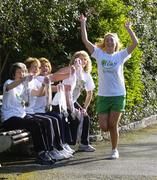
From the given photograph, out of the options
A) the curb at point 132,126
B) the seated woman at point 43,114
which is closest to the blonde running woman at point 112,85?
the seated woman at point 43,114

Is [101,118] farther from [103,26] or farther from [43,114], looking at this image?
[103,26]

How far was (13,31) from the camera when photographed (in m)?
10.3

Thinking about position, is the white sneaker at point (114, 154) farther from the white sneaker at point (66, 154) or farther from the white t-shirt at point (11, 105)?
the white t-shirt at point (11, 105)

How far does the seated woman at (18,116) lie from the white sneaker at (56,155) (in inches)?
3.8

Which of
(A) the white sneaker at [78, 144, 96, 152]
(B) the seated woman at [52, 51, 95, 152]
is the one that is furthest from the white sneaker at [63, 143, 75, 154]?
(A) the white sneaker at [78, 144, 96, 152]

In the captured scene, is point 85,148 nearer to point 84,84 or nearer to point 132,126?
point 84,84

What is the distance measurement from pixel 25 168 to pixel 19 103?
0.97 metres

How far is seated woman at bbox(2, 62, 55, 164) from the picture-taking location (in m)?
8.57

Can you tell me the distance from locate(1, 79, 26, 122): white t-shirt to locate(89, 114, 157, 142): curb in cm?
271

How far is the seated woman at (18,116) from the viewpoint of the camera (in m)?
8.57

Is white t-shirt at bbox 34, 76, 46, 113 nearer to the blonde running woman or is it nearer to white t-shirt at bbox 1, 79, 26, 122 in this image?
white t-shirt at bbox 1, 79, 26, 122

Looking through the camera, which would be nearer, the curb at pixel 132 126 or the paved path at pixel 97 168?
the paved path at pixel 97 168

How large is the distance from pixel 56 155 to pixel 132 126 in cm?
466

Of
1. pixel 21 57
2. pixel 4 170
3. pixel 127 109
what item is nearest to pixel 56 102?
pixel 4 170
